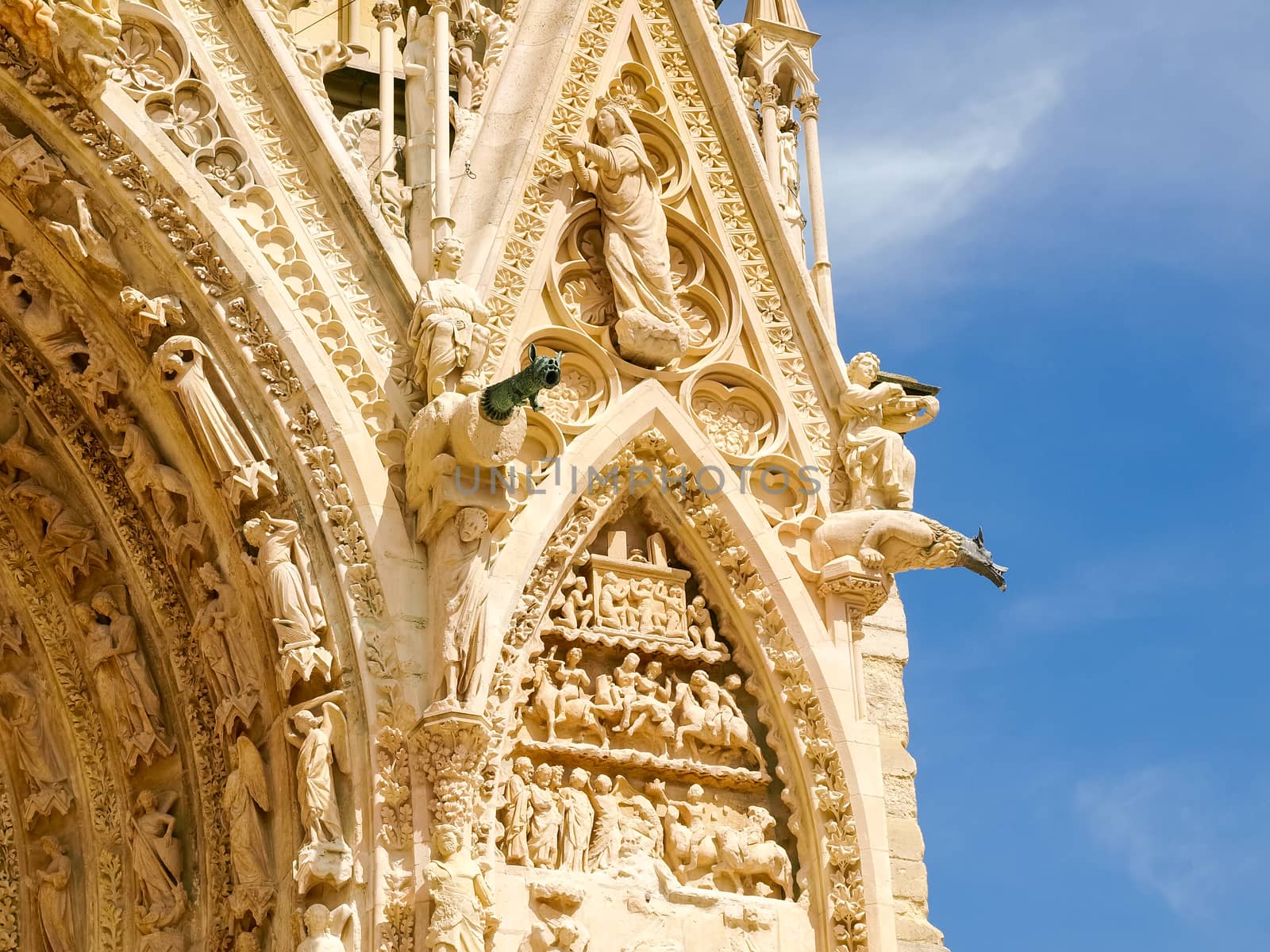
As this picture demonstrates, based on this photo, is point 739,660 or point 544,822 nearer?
point 544,822

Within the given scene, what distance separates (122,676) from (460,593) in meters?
1.78

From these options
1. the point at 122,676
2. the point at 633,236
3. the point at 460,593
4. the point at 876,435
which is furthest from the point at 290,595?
the point at 876,435

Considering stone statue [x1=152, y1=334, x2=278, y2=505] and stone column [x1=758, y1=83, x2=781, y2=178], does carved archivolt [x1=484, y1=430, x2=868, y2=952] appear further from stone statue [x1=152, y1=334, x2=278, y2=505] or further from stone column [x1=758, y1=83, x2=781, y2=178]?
stone column [x1=758, y1=83, x2=781, y2=178]

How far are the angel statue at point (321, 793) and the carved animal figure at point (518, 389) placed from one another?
4.52 ft

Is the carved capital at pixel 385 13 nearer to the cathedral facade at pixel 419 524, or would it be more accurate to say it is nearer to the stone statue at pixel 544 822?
the cathedral facade at pixel 419 524

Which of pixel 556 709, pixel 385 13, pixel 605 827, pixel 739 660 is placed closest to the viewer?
pixel 605 827

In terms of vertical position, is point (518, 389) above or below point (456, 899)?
above

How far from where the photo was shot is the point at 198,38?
33.3 feet

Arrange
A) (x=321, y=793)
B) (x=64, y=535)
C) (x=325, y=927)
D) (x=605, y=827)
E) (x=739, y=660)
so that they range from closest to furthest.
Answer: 1. (x=325, y=927)
2. (x=321, y=793)
3. (x=605, y=827)
4. (x=64, y=535)
5. (x=739, y=660)

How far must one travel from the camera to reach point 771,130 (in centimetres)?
1166

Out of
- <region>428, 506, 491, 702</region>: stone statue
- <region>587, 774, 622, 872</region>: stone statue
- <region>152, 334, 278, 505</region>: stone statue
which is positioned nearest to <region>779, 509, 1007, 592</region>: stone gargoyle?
<region>587, 774, 622, 872</region>: stone statue

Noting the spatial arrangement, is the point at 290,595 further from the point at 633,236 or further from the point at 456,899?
the point at 633,236

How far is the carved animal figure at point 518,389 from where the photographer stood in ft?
30.1

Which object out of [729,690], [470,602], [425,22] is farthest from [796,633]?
[425,22]
